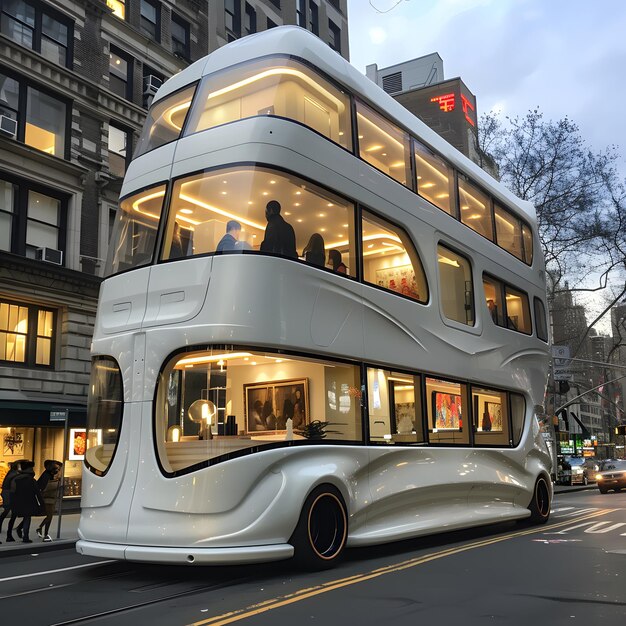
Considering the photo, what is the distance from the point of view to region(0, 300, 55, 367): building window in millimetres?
19094

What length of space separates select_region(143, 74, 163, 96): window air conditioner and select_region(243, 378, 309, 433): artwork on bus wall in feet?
59.6

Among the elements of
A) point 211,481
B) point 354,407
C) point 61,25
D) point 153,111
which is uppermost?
point 61,25

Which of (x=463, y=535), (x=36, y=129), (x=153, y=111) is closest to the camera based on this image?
(x=153, y=111)

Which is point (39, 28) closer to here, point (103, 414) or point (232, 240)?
point (232, 240)

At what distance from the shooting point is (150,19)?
25.3 metres

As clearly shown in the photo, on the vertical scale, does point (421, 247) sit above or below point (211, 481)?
above

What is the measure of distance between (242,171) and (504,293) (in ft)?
25.5

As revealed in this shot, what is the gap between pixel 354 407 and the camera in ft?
31.2

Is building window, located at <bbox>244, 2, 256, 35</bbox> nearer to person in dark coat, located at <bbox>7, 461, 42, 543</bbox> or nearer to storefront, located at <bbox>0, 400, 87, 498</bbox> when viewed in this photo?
storefront, located at <bbox>0, 400, 87, 498</bbox>

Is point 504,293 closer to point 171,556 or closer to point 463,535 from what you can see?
point 463,535

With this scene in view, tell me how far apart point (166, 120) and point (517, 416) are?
9127 mm

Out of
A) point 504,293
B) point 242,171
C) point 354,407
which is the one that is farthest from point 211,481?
point 504,293

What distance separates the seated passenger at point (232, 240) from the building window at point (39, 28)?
1505 centimetres

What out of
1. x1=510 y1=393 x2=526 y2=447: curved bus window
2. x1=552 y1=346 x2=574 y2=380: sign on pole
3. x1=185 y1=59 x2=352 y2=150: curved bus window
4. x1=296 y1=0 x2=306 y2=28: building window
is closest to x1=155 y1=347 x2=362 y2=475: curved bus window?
x1=185 y1=59 x2=352 y2=150: curved bus window
